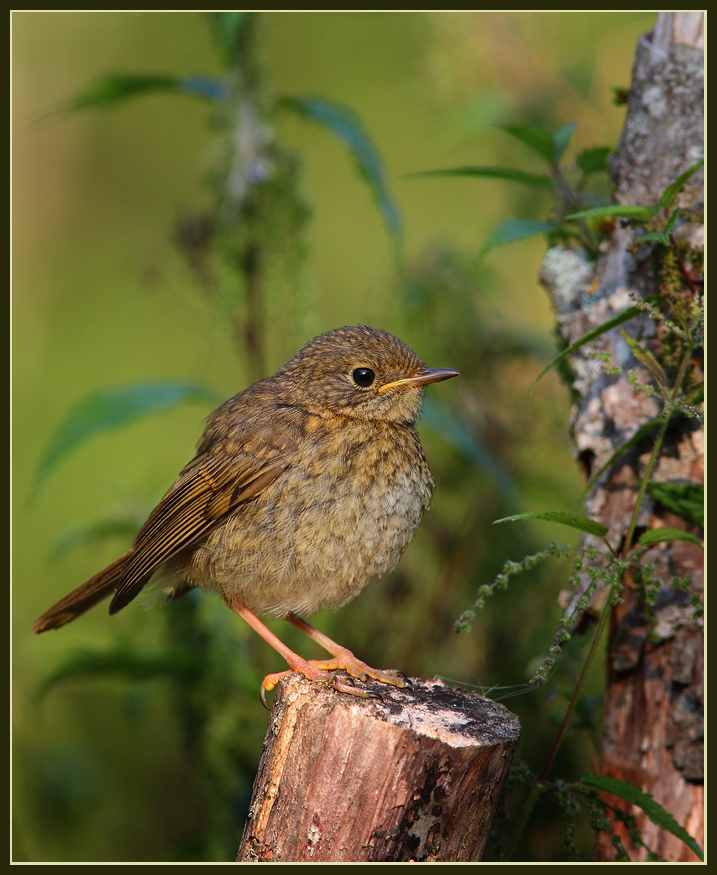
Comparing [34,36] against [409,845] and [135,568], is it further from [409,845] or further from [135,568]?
[409,845]

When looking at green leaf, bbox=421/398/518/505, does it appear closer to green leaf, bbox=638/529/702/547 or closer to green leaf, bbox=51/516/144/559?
green leaf, bbox=638/529/702/547

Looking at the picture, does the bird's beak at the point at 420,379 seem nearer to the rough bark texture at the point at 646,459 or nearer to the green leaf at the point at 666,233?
the rough bark texture at the point at 646,459

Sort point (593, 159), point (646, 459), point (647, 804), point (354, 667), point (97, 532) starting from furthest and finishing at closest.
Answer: point (97, 532) < point (593, 159) < point (646, 459) < point (354, 667) < point (647, 804)

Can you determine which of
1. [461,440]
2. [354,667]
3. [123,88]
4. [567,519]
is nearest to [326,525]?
[354,667]

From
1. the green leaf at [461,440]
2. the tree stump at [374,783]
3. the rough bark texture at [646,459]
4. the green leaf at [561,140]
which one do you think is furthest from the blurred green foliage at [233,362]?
the tree stump at [374,783]

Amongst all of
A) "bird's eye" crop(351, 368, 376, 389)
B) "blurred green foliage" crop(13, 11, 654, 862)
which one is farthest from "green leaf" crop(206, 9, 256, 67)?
"bird's eye" crop(351, 368, 376, 389)

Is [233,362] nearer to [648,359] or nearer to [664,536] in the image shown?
[648,359]

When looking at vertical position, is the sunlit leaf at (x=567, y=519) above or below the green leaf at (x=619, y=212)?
below
